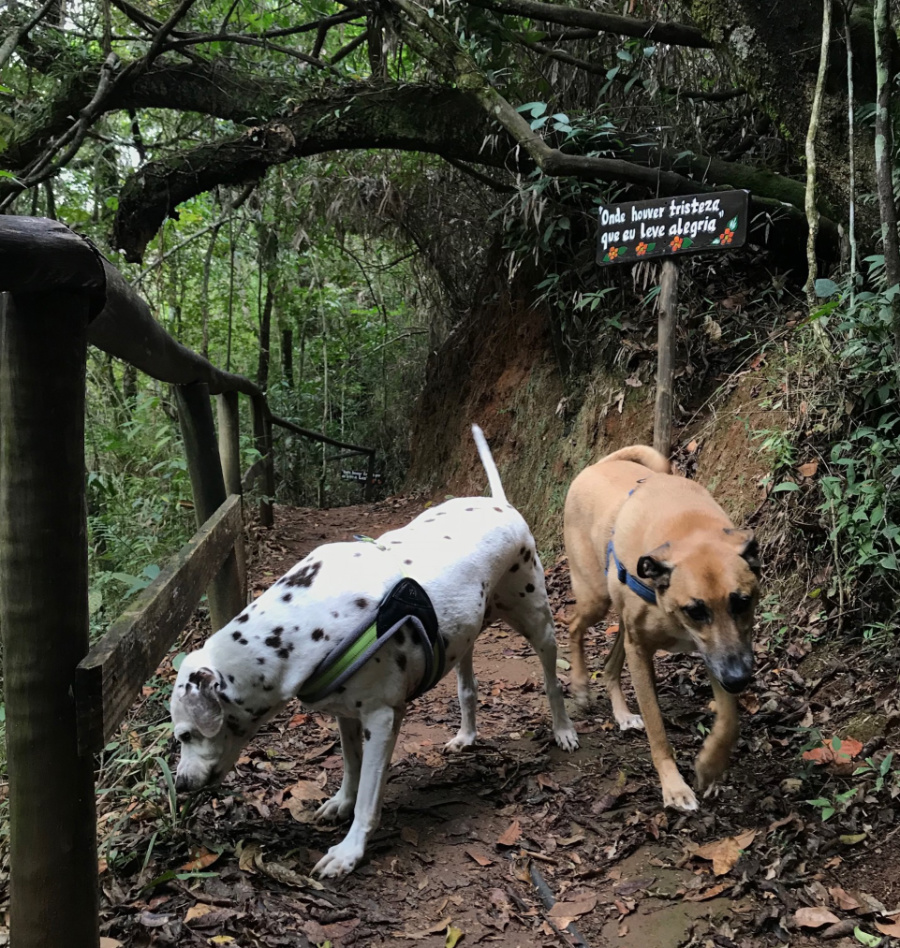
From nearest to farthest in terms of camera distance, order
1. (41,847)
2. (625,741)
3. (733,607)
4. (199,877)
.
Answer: (41,847) < (199,877) < (733,607) < (625,741)

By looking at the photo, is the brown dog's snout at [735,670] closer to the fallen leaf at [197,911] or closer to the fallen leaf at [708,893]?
the fallen leaf at [708,893]

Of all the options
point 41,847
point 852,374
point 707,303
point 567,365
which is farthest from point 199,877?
point 567,365

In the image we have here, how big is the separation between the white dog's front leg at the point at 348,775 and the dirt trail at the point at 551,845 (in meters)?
0.08

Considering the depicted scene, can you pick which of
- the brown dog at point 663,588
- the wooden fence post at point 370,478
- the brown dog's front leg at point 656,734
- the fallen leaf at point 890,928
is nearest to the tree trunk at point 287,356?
the wooden fence post at point 370,478

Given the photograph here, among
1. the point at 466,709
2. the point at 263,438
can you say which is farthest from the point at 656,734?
the point at 263,438

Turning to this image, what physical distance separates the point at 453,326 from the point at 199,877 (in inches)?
391

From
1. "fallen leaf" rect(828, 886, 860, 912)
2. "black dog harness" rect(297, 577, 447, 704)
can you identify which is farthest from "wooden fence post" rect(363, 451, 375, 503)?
"fallen leaf" rect(828, 886, 860, 912)

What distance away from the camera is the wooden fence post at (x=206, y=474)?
4.33 meters

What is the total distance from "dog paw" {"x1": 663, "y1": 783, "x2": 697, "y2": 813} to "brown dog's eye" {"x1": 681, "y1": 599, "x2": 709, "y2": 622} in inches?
30.0

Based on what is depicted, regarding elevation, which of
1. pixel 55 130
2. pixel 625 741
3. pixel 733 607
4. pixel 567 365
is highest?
pixel 55 130

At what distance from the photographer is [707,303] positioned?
6.35 metres

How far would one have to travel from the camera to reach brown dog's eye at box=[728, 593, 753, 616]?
9.57 feet

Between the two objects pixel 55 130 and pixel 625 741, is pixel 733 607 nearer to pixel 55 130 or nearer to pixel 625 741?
pixel 625 741

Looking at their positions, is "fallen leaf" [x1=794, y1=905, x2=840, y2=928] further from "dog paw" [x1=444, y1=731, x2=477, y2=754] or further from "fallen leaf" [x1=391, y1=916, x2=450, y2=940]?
"dog paw" [x1=444, y1=731, x2=477, y2=754]
